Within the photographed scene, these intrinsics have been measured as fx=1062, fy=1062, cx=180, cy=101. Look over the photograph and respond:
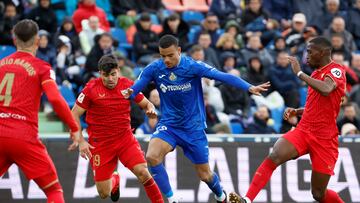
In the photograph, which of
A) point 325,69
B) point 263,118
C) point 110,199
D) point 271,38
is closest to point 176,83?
point 325,69

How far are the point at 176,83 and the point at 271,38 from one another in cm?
876

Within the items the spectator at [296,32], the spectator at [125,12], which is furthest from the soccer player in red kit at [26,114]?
the spectator at [296,32]

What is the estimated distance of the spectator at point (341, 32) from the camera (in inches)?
889

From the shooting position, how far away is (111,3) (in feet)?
76.4

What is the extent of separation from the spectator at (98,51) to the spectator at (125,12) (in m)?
2.18

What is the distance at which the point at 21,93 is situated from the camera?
12.3 m

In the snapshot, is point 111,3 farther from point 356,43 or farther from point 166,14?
point 356,43

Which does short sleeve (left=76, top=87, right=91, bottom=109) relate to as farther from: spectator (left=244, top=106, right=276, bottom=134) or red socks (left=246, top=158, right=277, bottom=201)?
spectator (left=244, top=106, right=276, bottom=134)

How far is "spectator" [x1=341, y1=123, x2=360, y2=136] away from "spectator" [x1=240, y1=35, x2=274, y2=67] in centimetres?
307

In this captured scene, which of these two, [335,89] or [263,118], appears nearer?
[335,89]

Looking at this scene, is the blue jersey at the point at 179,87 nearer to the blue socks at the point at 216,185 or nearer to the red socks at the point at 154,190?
the blue socks at the point at 216,185

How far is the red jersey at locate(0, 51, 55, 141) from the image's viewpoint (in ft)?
40.3

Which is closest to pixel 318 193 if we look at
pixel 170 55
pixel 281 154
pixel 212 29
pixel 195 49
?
pixel 281 154

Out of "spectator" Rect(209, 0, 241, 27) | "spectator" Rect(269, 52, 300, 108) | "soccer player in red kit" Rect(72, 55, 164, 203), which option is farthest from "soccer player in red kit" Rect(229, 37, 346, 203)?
"spectator" Rect(209, 0, 241, 27)
